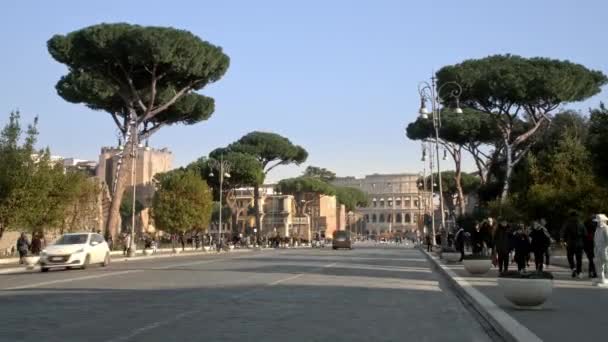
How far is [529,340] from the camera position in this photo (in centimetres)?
882

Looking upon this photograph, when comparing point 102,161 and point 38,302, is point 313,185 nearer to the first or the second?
point 102,161

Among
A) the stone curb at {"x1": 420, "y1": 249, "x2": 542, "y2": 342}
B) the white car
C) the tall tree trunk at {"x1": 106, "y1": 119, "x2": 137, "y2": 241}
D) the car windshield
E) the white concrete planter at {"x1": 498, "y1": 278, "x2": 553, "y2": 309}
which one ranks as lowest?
the stone curb at {"x1": 420, "y1": 249, "x2": 542, "y2": 342}

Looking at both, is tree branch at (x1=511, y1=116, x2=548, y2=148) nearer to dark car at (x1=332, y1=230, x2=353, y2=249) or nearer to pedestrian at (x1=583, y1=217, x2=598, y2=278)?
dark car at (x1=332, y1=230, x2=353, y2=249)

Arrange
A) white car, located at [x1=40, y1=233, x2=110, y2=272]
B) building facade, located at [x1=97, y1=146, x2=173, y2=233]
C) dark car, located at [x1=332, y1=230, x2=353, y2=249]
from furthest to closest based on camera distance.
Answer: building facade, located at [x1=97, y1=146, x2=173, y2=233] < dark car, located at [x1=332, y1=230, x2=353, y2=249] < white car, located at [x1=40, y1=233, x2=110, y2=272]

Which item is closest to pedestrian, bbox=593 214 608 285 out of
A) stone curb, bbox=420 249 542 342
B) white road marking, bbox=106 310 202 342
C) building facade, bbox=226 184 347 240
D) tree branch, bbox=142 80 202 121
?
stone curb, bbox=420 249 542 342

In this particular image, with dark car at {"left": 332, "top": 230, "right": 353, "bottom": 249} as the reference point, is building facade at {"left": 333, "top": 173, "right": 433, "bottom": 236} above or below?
above

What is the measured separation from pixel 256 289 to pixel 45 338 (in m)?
8.58

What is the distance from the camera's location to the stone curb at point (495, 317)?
9.35 meters

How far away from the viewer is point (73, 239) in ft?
99.5

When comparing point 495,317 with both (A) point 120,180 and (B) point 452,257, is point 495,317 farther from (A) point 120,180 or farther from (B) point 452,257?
(A) point 120,180

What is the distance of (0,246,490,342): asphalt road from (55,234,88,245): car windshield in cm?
946

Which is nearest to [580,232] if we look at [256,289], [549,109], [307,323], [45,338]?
[256,289]

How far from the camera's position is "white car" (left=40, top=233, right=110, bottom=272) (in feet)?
93.8

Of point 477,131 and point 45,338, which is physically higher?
point 477,131
